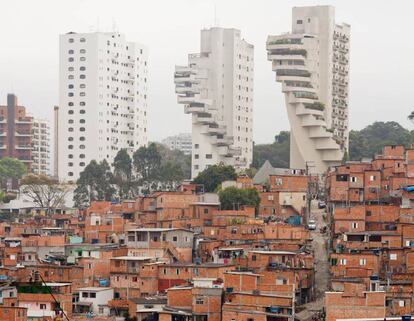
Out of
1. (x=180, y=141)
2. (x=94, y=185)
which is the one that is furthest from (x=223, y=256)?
(x=180, y=141)

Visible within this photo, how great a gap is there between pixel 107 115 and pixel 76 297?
163 ft

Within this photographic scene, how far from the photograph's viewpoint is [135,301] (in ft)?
124

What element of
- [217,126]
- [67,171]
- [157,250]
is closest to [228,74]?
[217,126]

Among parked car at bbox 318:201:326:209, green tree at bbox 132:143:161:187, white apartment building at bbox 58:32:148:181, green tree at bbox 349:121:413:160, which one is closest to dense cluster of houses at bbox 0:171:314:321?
parked car at bbox 318:201:326:209

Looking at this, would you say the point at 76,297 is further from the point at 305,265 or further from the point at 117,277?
the point at 305,265

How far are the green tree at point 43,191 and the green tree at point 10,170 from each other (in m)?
11.6

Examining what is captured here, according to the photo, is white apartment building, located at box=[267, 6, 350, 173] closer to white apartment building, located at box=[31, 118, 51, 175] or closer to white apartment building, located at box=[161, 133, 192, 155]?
white apartment building, located at box=[31, 118, 51, 175]

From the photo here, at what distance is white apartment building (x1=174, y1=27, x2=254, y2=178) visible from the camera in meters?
79.9

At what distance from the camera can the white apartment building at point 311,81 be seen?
73.8 m

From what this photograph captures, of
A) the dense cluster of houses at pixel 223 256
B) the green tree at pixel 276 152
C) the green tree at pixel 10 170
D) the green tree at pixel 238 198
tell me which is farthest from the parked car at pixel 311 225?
the green tree at pixel 10 170

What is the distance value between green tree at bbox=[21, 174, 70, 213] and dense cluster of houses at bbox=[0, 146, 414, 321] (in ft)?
46.4

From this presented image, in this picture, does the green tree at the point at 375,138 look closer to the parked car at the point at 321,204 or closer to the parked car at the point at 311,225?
the parked car at the point at 321,204

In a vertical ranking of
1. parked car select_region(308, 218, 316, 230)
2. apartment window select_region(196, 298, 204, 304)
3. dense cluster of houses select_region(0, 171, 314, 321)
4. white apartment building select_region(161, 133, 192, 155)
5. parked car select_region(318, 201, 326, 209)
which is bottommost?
apartment window select_region(196, 298, 204, 304)

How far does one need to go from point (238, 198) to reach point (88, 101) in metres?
36.5
